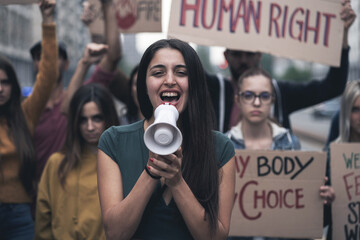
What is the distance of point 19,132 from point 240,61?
173 centimetres

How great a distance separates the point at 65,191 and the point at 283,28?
76.0 inches

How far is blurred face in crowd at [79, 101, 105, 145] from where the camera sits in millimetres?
3283

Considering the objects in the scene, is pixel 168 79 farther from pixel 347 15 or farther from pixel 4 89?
pixel 347 15

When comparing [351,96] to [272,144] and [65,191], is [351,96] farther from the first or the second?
[65,191]

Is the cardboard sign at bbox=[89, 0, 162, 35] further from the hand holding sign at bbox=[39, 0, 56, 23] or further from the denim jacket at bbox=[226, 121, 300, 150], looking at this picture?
the denim jacket at bbox=[226, 121, 300, 150]

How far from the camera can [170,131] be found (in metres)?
1.62

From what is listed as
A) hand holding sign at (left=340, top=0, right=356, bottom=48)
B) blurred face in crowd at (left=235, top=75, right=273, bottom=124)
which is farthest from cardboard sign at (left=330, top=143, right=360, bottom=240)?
hand holding sign at (left=340, top=0, right=356, bottom=48)

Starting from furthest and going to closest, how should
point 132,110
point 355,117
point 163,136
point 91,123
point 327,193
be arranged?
point 132,110, point 355,117, point 91,123, point 327,193, point 163,136

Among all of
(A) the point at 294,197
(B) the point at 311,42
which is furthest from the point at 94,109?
(B) the point at 311,42

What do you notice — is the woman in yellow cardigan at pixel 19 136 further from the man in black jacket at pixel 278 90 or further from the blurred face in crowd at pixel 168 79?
the blurred face in crowd at pixel 168 79

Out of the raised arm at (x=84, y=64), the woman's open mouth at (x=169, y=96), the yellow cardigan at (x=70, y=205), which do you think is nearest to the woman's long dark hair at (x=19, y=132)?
the yellow cardigan at (x=70, y=205)

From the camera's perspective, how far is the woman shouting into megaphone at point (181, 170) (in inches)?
73.2

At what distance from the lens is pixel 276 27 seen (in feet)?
12.0

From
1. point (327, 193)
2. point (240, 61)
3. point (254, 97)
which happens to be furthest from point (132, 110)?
point (327, 193)
